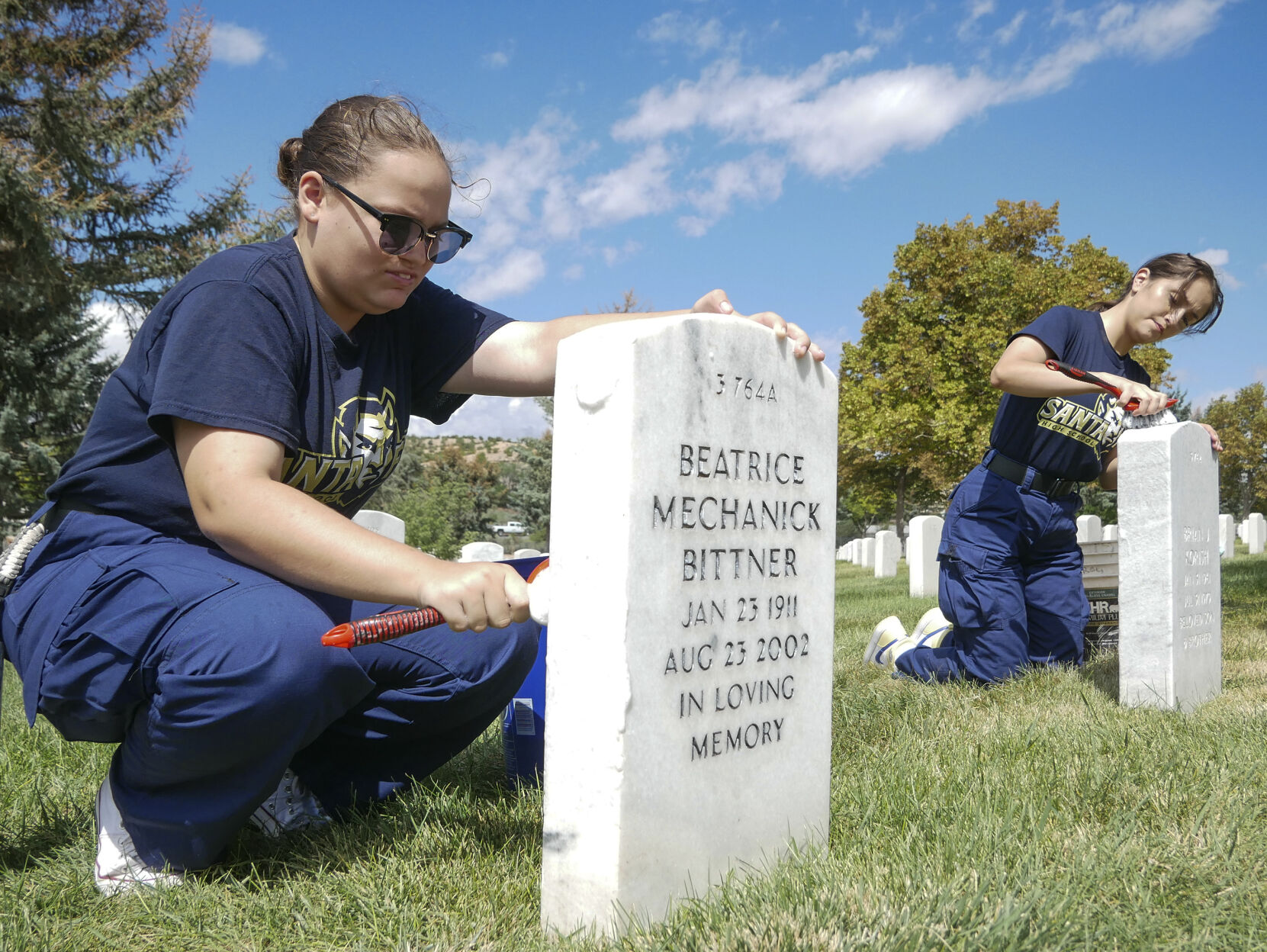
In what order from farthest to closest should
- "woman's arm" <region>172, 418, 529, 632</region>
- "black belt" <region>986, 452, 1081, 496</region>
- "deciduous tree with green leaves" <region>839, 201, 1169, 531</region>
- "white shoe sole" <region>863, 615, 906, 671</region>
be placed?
"deciduous tree with green leaves" <region>839, 201, 1169, 531</region>
"white shoe sole" <region>863, 615, 906, 671</region>
"black belt" <region>986, 452, 1081, 496</region>
"woman's arm" <region>172, 418, 529, 632</region>

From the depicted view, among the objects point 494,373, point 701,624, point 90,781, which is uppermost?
point 494,373

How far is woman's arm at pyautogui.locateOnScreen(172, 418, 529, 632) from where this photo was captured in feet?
5.81

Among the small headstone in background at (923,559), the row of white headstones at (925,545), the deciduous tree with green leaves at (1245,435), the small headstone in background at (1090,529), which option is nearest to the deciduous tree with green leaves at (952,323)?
the row of white headstones at (925,545)

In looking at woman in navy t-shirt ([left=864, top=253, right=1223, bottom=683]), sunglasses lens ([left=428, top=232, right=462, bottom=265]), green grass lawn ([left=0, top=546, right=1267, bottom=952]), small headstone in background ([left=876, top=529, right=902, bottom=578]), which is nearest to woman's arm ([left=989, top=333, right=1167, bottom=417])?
woman in navy t-shirt ([left=864, top=253, right=1223, bottom=683])

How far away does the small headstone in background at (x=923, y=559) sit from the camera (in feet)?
39.9

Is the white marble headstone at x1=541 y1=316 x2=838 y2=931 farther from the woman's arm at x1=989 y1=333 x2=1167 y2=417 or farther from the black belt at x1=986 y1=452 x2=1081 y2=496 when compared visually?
the black belt at x1=986 y1=452 x2=1081 y2=496

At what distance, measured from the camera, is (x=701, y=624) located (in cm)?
191

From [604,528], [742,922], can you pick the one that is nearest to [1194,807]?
[742,922]

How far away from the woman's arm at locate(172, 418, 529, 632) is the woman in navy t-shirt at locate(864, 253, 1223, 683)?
9.97 ft

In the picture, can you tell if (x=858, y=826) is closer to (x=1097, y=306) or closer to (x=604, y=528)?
(x=604, y=528)

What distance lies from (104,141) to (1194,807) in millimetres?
17699

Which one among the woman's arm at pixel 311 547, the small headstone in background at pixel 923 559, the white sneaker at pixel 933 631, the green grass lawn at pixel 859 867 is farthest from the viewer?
the small headstone in background at pixel 923 559

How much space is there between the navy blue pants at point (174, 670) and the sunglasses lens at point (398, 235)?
78 centimetres

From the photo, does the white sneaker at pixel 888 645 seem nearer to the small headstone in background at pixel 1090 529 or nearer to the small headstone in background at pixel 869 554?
the small headstone in background at pixel 1090 529
